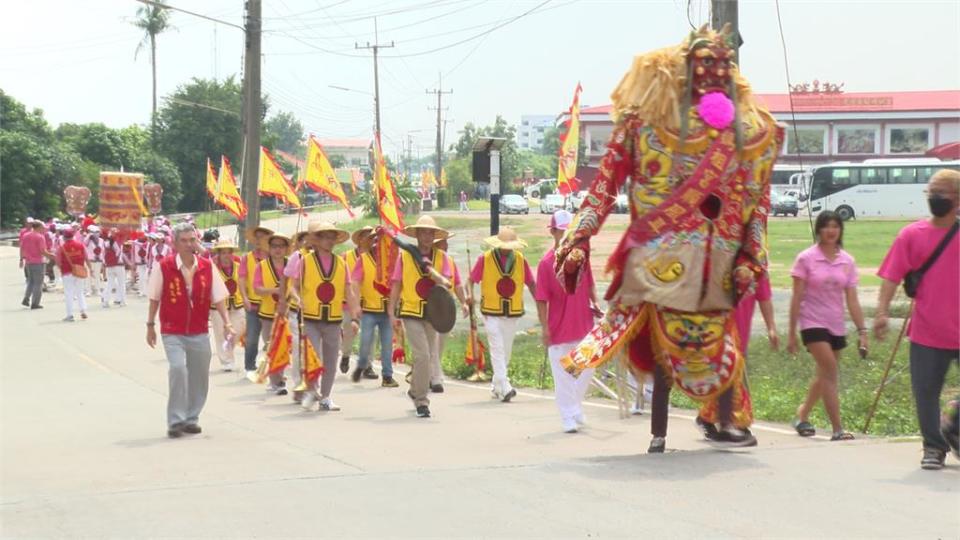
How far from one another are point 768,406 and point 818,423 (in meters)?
0.72

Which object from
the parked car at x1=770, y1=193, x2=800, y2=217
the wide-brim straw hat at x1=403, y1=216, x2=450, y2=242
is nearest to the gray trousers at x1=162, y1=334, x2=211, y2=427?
the wide-brim straw hat at x1=403, y1=216, x2=450, y2=242

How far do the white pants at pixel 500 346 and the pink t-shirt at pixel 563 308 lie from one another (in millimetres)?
2279

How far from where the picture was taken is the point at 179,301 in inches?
422

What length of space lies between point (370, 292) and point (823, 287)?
6.53 meters

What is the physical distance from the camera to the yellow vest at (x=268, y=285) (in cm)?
1420

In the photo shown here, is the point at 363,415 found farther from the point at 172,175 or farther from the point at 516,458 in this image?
the point at 172,175

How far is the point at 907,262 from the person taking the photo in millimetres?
7566

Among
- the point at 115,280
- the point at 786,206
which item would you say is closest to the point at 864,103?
the point at 786,206

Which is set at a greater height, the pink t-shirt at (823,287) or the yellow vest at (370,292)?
the pink t-shirt at (823,287)

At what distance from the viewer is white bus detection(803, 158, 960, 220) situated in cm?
5878

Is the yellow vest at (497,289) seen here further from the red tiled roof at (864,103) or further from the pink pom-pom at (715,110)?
the red tiled roof at (864,103)

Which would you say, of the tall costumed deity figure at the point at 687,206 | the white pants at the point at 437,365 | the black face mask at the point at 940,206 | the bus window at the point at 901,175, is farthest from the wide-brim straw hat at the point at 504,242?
the bus window at the point at 901,175

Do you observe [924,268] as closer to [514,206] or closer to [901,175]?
[901,175]

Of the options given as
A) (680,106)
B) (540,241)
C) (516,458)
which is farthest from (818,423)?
(540,241)
